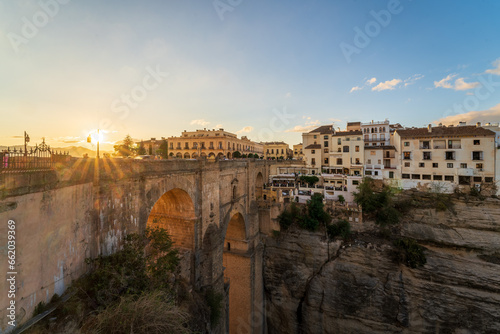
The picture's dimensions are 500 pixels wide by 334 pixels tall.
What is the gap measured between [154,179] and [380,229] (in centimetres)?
1991

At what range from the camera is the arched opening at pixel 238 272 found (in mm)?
17219

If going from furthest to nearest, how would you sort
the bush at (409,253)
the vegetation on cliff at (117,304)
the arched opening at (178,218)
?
the bush at (409,253)
the arched opening at (178,218)
the vegetation on cliff at (117,304)

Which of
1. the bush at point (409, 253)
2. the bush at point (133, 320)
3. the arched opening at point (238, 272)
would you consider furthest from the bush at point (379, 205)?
the bush at point (133, 320)

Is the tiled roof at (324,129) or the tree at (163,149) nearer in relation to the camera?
the tiled roof at (324,129)

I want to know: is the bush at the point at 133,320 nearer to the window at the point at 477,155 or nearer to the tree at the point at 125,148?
the tree at the point at 125,148

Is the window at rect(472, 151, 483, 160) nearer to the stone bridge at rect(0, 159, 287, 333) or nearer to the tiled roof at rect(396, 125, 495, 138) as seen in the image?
the tiled roof at rect(396, 125, 495, 138)

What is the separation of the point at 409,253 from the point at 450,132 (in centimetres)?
1560

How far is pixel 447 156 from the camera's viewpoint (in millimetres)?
23406

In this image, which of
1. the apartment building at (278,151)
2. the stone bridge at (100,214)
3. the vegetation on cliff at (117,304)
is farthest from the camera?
the apartment building at (278,151)

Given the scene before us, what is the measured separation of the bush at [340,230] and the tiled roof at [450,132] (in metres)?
14.6

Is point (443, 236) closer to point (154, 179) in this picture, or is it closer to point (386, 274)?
point (386, 274)

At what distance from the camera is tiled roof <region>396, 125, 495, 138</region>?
21922mm

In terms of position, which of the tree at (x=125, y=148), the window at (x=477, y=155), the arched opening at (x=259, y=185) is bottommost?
the arched opening at (x=259, y=185)

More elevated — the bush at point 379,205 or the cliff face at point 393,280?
the bush at point 379,205
